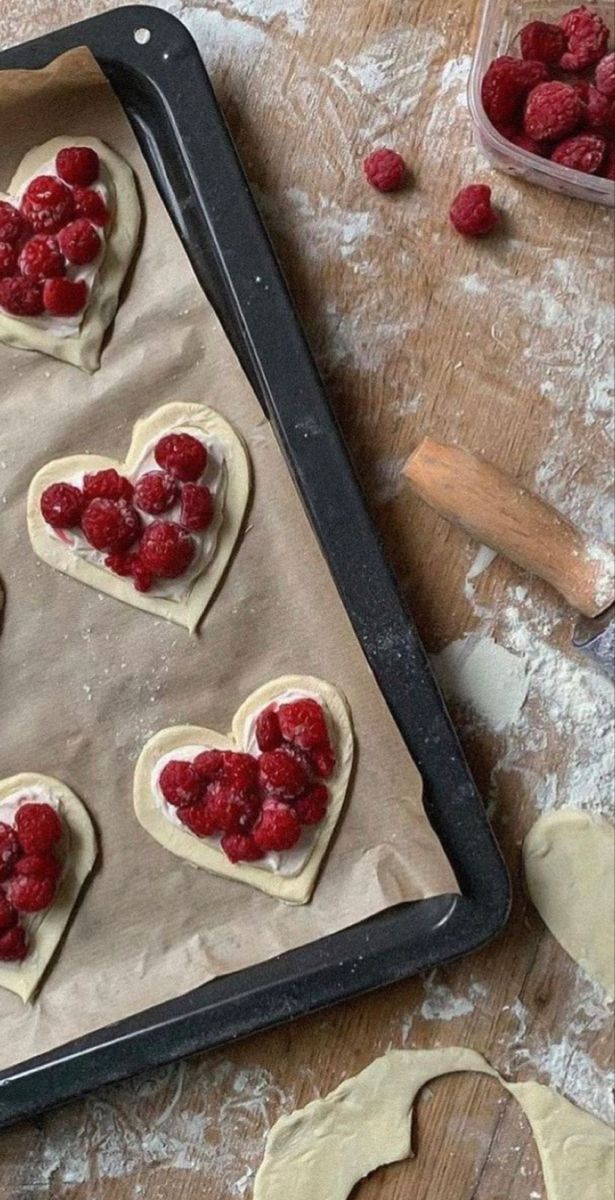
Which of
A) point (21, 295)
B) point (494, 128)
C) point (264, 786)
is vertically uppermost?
point (494, 128)

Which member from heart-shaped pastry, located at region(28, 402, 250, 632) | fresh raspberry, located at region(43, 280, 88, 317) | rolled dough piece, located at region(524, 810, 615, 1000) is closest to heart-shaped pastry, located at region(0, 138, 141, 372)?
fresh raspberry, located at region(43, 280, 88, 317)

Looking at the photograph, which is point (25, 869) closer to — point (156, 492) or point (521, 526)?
point (156, 492)

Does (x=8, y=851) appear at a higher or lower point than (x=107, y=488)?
lower

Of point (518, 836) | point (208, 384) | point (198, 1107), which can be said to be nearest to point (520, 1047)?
point (518, 836)

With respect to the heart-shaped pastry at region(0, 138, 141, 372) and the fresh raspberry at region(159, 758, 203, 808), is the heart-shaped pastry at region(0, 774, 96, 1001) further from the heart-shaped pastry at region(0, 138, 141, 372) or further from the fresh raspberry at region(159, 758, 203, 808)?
the heart-shaped pastry at region(0, 138, 141, 372)

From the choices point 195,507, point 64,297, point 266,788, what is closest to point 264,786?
point 266,788

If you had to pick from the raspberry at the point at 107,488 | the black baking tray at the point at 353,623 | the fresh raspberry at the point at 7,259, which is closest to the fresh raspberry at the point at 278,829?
the black baking tray at the point at 353,623

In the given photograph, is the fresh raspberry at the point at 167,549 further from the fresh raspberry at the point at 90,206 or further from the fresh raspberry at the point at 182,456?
the fresh raspberry at the point at 90,206
